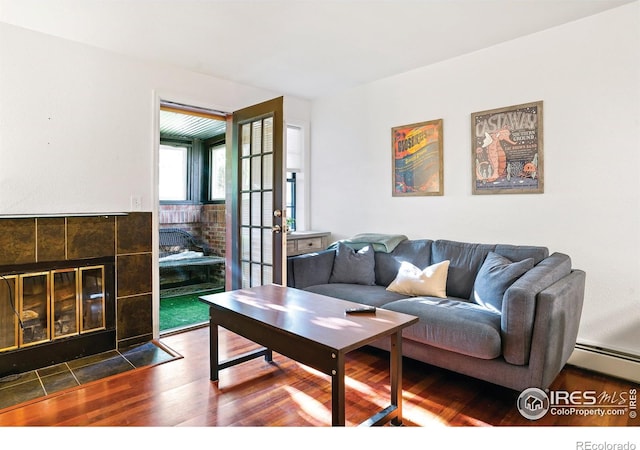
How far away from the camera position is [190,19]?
2.58m

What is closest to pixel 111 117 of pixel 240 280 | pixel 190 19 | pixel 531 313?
pixel 190 19

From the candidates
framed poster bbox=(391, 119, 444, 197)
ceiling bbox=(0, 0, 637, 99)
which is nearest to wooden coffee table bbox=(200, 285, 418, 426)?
framed poster bbox=(391, 119, 444, 197)

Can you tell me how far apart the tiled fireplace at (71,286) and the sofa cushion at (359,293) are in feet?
5.09

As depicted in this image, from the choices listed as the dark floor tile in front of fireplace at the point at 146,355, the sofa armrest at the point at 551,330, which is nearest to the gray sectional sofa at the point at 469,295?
the sofa armrest at the point at 551,330

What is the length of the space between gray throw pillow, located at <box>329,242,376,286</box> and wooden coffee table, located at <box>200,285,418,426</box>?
37.5 inches

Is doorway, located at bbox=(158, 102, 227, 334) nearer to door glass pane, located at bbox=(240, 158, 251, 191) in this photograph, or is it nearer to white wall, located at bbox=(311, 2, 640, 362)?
door glass pane, located at bbox=(240, 158, 251, 191)

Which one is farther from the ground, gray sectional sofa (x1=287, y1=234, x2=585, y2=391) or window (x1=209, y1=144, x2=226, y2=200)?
window (x1=209, y1=144, x2=226, y2=200)

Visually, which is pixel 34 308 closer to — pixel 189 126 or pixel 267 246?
pixel 267 246

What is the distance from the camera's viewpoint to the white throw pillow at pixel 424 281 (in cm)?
293

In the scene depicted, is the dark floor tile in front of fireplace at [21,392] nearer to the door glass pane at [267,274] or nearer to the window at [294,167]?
the door glass pane at [267,274]

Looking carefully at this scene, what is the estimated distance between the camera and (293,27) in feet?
8.87

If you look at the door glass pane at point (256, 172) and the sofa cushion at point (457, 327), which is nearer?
the sofa cushion at point (457, 327)

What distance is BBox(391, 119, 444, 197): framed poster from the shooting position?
11.4 feet

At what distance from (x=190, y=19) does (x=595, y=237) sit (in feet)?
10.7
